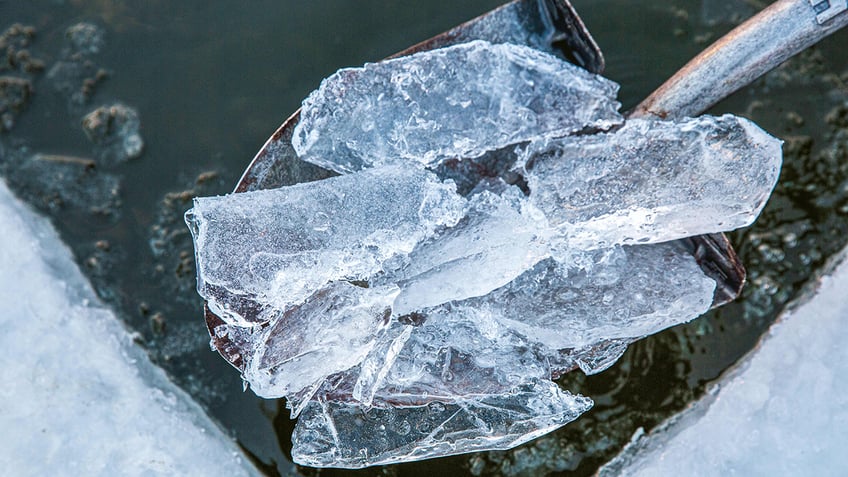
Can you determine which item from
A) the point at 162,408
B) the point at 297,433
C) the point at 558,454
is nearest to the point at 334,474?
the point at 297,433

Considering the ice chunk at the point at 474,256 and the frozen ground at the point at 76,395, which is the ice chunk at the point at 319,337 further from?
the frozen ground at the point at 76,395

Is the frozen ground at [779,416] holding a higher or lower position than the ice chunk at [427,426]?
lower

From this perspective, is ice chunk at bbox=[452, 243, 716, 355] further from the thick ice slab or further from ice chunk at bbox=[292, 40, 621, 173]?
ice chunk at bbox=[292, 40, 621, 173]

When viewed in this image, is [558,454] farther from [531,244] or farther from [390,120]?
[390,120]

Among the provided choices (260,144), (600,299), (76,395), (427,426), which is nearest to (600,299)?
(600,299)

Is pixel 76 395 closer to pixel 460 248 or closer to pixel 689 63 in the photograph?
pixel 460 248

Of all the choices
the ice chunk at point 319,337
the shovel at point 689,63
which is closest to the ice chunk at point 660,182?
the shovel at point 689,63

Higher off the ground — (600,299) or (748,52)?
(748,52)
